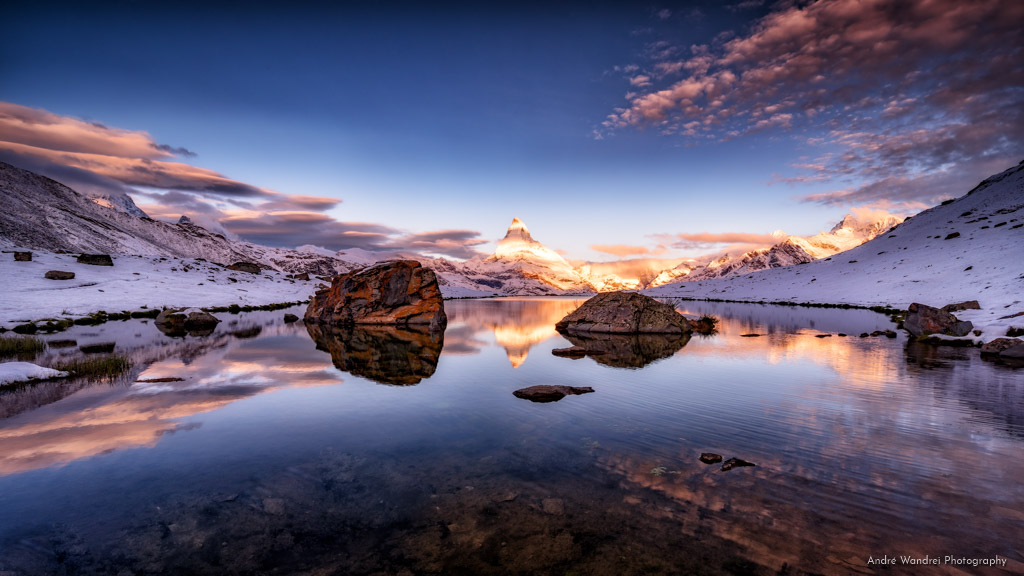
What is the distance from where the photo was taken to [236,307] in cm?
5469

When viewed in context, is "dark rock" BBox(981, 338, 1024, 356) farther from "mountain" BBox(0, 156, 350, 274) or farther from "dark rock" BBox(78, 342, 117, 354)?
"mountain" BBox(0, 156, 350, 274)

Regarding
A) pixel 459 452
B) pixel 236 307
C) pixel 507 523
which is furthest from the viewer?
pixel 236 307

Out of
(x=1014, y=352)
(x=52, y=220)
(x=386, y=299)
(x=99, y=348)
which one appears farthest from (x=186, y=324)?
(x=52, y=220)

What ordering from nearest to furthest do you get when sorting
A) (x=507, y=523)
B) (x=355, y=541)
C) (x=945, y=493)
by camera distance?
(x=355, y=541), (x=507, y=523), (x=945, y=493)

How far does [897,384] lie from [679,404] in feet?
27.4

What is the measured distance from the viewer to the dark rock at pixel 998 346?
20.3 meters

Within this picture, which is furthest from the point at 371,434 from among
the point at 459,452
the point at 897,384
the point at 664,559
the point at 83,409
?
the point at 897,384

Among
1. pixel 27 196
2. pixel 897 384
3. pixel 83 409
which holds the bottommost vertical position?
pixel 83 409

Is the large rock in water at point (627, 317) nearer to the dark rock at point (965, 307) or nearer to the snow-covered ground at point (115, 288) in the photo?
the dark rock at point (965, 307)

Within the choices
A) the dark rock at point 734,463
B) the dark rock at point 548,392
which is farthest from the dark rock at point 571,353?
the dark rock at point 734,463

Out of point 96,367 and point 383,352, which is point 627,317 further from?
Result: point 96,367

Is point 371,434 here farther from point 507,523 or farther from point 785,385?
point 785,385

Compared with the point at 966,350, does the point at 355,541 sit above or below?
below

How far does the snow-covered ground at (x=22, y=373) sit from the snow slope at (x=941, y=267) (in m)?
42.1
